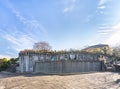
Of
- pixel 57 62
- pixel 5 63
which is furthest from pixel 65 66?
pixel 5 63

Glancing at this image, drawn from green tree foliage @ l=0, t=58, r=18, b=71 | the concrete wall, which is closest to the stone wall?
the concrete wall

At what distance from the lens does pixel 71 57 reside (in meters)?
14.0

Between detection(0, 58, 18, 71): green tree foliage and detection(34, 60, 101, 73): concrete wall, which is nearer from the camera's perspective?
detection(34, 60, 101, 73): concrete wall

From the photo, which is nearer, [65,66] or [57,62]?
[65,66]

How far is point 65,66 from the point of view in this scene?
12.7 metres

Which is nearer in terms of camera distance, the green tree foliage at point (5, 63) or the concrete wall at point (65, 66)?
the concrete wall at point (65, 66)

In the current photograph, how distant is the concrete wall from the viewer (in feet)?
41.7

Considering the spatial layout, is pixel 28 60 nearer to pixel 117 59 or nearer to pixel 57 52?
pixel 57 52

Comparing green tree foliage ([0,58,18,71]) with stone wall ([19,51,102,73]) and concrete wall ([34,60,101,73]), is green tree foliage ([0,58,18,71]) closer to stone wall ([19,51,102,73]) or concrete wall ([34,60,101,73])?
stone wall ([19,51,102,73])

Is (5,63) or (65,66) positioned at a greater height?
(5,63)

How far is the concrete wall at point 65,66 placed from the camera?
500 inches

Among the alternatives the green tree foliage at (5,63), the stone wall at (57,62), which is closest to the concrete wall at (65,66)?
the stone wall at (57,62)

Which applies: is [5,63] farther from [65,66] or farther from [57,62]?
[65,66]

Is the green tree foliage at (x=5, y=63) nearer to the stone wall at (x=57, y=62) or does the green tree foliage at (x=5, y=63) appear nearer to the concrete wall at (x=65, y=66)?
the stone wall at (x=57, y=62)
